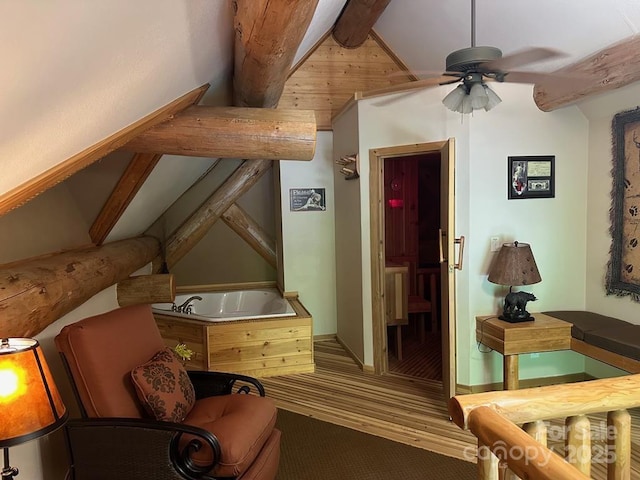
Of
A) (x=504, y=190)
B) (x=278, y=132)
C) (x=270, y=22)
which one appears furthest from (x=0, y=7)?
(x=504, y=190)

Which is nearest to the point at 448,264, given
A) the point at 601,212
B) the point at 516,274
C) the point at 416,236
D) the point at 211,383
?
the point at 516,274

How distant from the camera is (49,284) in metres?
2.08

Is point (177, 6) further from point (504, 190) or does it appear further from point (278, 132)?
point (504, 190)

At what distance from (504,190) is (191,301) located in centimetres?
356

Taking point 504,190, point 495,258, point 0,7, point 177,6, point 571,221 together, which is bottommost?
point 495,258

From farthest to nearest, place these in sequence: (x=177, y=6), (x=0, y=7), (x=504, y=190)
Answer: (x=504, y=190), (x=177, y=6), (x=0, y=7)

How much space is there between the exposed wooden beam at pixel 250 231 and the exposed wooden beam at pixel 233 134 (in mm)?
2961

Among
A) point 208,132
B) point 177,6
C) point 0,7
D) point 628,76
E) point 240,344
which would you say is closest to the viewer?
point 0,7

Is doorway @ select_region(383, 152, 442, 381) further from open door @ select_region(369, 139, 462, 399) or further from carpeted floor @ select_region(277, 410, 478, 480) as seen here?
carpeted floor @ select_region(277, 410, 478, 480)

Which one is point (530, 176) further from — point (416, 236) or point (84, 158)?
point (84, 158)

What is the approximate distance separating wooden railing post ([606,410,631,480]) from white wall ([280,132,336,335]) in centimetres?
356

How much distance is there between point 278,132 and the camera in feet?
7.48

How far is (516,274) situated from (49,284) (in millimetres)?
2880

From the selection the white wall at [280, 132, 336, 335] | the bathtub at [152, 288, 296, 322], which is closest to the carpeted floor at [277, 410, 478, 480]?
the white wall at [280, 132, 336, 335]
